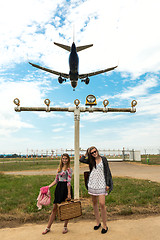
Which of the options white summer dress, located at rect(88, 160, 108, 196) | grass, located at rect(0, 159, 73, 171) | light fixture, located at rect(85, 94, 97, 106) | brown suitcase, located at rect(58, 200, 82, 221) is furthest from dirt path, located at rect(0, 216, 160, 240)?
grass, located at rect(0, 159, 73, 171)

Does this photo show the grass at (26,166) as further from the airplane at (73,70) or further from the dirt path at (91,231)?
the dirt path at (91,231)

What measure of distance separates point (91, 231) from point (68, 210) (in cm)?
67

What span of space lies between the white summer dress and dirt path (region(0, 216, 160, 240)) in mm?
760

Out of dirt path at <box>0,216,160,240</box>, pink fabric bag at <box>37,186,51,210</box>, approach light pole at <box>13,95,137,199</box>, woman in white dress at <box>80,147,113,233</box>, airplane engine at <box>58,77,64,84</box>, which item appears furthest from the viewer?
airplane engine at <box>58,77,64,84</box>

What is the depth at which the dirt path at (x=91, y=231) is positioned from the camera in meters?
3.23

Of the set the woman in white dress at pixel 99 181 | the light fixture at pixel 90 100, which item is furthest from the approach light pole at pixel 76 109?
the woman in white dress at pixel 99 181

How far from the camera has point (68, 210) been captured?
3.38 meters

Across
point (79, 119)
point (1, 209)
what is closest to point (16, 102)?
point (79, 119)

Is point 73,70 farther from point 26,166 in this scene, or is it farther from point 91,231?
point 91,231

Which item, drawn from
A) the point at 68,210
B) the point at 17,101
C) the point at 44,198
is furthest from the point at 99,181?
the point at 17,101

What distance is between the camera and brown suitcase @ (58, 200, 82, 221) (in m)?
3.30

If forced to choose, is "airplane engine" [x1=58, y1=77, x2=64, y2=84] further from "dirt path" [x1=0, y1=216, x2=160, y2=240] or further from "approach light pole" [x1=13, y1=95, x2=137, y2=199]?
"dirt path" [x1=0, y1=216, x2=160, y2=240]

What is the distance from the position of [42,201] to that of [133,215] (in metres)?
2.45

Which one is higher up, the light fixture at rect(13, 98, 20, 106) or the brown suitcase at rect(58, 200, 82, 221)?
the light fixture at rect(13, 98, 20, 106)
